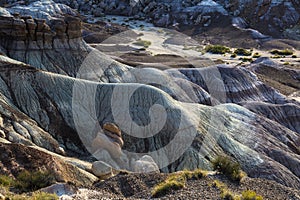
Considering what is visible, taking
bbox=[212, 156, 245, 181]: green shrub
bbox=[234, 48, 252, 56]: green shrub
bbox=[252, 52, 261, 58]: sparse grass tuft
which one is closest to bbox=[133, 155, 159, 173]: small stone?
bbox=[212, 156, 245, 181]: green shrub

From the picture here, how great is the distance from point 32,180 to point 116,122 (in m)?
11.0

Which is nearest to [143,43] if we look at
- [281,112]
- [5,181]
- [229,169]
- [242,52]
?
[242,52]

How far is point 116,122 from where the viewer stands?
Result: 23.4m

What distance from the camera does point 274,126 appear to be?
3116cm

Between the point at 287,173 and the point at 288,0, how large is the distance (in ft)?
233

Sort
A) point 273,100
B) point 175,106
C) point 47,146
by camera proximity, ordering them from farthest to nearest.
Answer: point 273,100 < point 175,106 < point 47,146

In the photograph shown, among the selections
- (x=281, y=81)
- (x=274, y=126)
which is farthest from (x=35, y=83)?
(x=281, y=81)

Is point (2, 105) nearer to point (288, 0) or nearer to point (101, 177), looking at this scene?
point (101, 177)

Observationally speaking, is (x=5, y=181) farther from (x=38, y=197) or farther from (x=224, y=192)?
(x=224, y=192)

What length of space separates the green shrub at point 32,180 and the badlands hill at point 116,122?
0.36m

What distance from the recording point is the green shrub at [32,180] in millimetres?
12345

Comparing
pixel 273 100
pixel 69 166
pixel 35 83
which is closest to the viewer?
pixel 69 166

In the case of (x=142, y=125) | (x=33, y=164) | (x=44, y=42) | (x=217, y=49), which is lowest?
(x=217, y=49)

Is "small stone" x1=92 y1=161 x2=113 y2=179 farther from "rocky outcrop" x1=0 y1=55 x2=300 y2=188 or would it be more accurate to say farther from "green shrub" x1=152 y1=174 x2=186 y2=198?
"rocky outcrop" x1=0 y1=55 x2=300 y2=188
